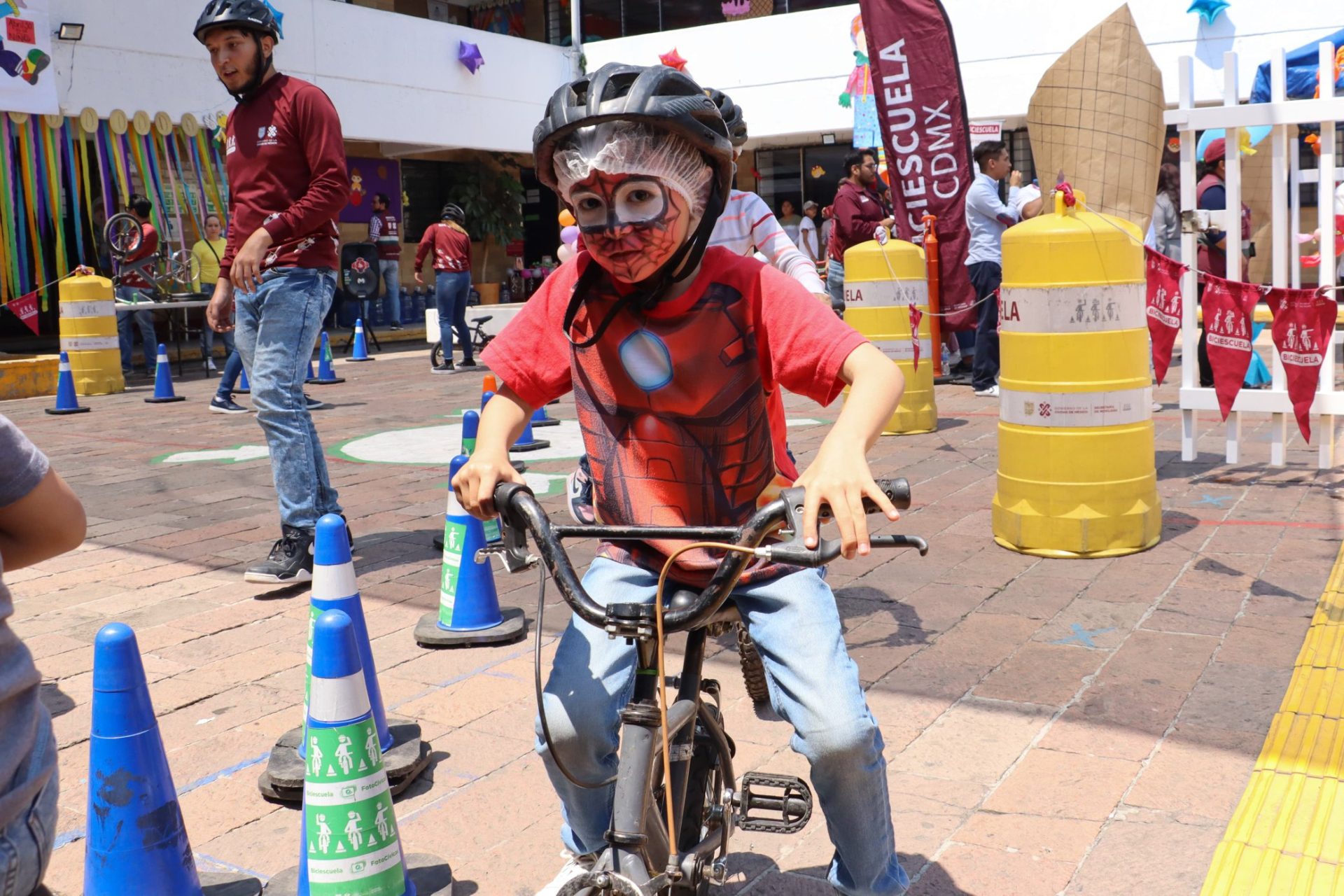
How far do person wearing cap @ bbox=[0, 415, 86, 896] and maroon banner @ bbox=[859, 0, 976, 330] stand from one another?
1069cm

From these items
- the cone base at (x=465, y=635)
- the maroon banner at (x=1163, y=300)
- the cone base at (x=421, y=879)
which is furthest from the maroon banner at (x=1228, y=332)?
the cone base at (x=421, y=879)

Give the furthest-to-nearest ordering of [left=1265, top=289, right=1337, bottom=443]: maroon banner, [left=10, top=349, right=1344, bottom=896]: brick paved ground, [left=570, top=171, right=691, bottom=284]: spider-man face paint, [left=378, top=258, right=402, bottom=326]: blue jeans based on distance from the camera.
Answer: [left=378, top=258, right=402, bottom=326]: blue jeans → [left=1265, top=289, right=1337, bottom=443]: maroon banner → [left=10, top=349, right=1344, bottom=896]: brick paved ground → [left=570, top=171, right=691, bottom=284]: spider-man face paint

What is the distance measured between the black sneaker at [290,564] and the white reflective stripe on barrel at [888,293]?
508cm

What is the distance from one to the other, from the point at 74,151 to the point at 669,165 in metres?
16.1

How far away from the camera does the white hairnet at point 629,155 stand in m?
2.25

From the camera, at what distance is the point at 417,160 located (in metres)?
24.8

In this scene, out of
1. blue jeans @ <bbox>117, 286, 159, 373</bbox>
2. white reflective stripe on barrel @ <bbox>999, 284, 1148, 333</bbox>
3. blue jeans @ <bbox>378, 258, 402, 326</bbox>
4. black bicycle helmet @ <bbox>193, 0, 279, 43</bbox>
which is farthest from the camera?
blue jeans @ <bbox>378, 258, 402, 326</bbox>

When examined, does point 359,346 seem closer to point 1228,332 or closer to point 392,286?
point 392,286

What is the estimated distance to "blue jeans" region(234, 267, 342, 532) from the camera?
17.1ft

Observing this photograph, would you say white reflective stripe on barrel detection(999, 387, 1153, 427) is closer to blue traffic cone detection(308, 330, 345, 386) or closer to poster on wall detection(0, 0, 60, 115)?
blue traffic cone detection(308, 330, 345, 386)

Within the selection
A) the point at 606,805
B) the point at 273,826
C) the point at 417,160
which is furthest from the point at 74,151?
the point at 606,805

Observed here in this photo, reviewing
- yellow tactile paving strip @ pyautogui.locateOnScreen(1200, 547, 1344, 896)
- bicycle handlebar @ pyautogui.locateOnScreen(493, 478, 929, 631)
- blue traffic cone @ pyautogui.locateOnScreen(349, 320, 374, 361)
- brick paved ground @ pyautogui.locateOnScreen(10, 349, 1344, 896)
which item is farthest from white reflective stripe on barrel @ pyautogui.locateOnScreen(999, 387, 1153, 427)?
blue traffic cone @ pyautogui.locateOnScreen(349, 320, 374, 361)

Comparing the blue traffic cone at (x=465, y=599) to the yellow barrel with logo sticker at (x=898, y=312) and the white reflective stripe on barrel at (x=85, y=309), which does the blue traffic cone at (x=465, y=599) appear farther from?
the white reflective stripe on barrel at (x=85, y=309)

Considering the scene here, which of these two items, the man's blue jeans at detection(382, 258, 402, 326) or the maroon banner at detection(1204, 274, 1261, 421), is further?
the man's blue jeans at detection(382, 258, 402, 326)
